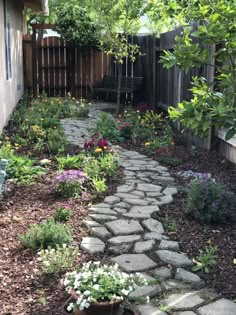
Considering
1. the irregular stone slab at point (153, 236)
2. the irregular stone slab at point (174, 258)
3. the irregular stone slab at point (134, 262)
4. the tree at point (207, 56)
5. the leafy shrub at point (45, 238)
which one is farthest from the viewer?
the irregular stone slab at point (153, 236)

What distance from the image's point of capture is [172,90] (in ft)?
30.7

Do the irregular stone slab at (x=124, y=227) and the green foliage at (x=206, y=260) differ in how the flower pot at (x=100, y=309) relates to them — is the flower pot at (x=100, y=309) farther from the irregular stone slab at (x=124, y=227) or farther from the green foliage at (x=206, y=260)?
the irregular stone slab at (x=124, y=227)

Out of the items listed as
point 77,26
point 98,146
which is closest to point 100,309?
point 98,146

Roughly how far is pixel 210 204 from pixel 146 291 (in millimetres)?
1491

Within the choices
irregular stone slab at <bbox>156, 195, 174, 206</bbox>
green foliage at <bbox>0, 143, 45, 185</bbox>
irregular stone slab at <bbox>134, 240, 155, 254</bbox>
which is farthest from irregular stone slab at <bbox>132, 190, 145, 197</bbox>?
irregular stone slab at <bbox>134, 240, 155, 254</bbox>

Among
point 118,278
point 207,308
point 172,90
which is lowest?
point 207,308

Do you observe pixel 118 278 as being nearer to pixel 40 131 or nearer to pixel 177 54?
pixel 177 54

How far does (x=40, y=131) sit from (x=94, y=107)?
496 cm

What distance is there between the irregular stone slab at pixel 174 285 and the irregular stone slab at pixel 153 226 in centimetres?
89

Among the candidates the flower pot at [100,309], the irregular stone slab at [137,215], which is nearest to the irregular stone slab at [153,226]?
the irregular stone slab at [137,215]

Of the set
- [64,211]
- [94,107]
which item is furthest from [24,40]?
[64,211]

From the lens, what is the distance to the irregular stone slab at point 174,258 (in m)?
3.57

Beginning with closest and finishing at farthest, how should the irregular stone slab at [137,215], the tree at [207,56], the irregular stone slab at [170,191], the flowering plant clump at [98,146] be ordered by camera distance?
1. the tree at [207,56]
2. the irregular stone slab at [137,215]
3. the irregular stone slab at [170,191]
4. the flowering plant clump at [98,146]

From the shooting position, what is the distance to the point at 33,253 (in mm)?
3650
